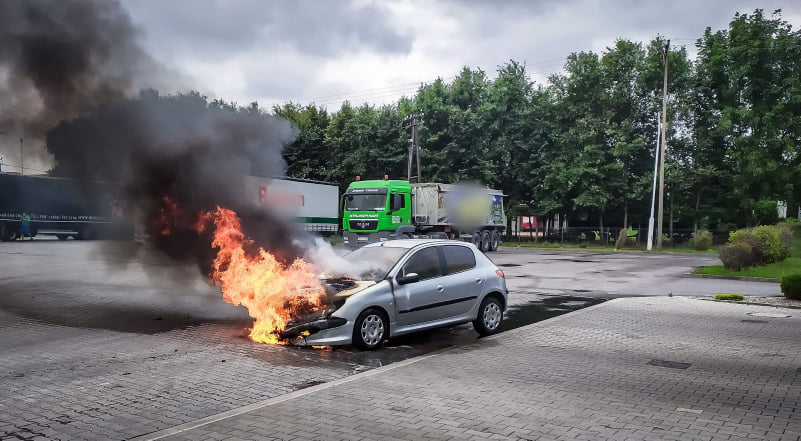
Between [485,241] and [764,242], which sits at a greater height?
[764,242]

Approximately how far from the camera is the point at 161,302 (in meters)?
13.1

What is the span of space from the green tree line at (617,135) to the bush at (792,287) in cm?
2728

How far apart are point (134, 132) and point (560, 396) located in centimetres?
917

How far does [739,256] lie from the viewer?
2095cm

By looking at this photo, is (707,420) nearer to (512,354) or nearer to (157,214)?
(512,354)

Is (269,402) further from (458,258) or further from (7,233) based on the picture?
(7,233)

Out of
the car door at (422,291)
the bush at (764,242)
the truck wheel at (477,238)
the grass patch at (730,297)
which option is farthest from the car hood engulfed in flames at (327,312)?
the truck wheel at (477,238)

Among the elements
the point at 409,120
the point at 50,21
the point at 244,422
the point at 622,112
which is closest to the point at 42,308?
the point at 50,21

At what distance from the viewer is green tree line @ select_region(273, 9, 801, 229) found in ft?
129

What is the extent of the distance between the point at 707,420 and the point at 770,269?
1838 centimetres

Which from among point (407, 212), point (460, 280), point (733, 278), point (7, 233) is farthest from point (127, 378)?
point (7, 233)

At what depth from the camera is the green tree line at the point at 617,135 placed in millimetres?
39250

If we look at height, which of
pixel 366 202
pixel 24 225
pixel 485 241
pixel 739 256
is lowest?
pixel 739 256

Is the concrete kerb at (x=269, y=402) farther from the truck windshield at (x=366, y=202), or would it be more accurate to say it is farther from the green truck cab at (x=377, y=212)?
the truck windshield at (x=366, y=202)
